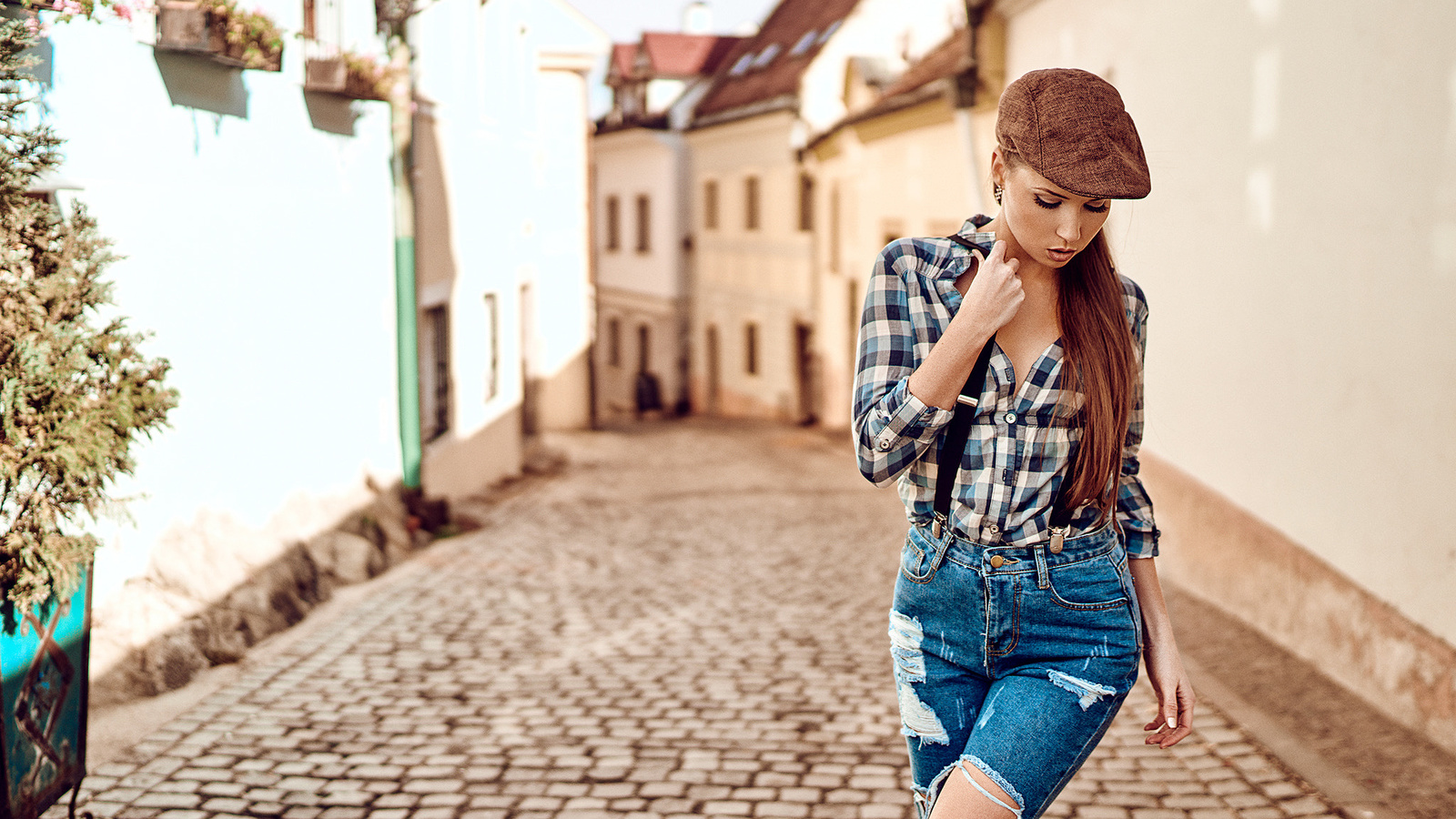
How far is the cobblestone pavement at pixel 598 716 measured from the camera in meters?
4.54

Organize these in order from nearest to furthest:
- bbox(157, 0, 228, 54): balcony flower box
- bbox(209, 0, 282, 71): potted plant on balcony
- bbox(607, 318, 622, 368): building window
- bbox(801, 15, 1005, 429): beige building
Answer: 1. bbox(157, 0, 228, 54): balcony flower box
2. bbox(209, 0, 282, 71): potted plant on balcony
3. bbox(801, 15, 1005, 429): beige building
4. bbox(607, 318, 622, 368): building window

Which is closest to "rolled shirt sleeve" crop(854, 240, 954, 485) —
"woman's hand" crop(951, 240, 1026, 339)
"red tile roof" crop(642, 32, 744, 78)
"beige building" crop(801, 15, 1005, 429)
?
"woman's hand" crop(951, 240, 1026, 339)

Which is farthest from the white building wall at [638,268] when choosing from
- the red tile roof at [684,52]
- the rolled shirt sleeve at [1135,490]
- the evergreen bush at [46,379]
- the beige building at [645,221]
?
the rolled shirt sleeve at [1135,490]

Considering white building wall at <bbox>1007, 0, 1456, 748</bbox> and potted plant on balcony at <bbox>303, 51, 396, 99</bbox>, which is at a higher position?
potted plant on balcony at <bbox>303, 51, 396, 99</bbox>

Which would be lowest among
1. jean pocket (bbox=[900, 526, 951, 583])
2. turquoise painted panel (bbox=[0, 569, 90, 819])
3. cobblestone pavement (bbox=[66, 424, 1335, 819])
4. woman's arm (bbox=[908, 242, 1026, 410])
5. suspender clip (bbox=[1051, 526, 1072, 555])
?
cobblestone pavement (bbox=[66, 424, 1335, 819])

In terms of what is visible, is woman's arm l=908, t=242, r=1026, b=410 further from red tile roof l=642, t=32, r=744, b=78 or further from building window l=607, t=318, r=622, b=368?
red tile roof l=642, t=32, r=744, b=78

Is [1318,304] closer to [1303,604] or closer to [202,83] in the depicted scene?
[1303,604]

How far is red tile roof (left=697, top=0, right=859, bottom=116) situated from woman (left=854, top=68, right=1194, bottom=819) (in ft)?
72.2

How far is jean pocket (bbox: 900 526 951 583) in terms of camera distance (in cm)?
225

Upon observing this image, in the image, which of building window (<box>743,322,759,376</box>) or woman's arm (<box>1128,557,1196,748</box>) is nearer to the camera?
woman's arm (<box>1128,557,1196,748</box>)

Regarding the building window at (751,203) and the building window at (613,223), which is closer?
the building window at (751,203)

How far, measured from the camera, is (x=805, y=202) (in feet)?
77.4

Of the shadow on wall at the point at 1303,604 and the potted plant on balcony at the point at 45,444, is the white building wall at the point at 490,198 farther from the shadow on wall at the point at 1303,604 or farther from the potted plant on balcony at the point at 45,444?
the potted plant on balcony at the point at 45,444

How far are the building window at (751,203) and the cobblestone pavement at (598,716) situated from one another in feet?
55.7
